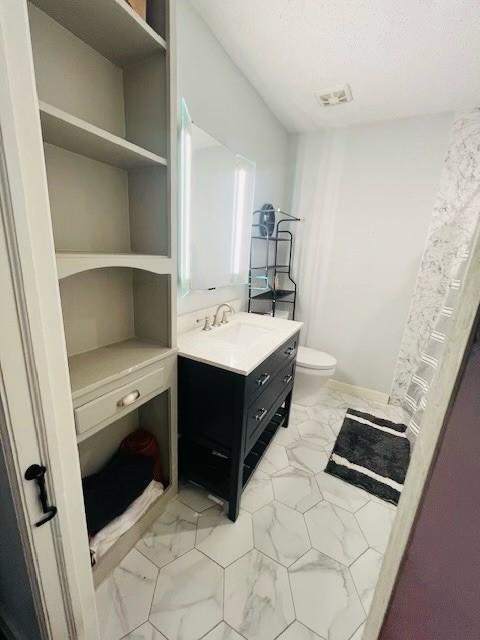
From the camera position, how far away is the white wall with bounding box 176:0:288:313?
4.26 ft

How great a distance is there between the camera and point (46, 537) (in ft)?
1.99

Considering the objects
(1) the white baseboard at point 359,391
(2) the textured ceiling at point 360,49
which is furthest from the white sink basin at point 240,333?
(2) the textured ceiling at point 360,49

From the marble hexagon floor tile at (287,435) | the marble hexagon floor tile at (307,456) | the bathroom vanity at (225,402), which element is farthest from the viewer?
the marble hexagon floor tile at (287,435)

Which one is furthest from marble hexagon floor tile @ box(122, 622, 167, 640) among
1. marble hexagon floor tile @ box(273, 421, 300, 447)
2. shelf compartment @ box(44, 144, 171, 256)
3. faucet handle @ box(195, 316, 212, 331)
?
shelf compartment @ box(44, 144, 171, 256)

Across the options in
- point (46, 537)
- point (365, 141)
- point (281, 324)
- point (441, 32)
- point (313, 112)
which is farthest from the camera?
point (365, 141)

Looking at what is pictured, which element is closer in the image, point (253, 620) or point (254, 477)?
point (253, 620)

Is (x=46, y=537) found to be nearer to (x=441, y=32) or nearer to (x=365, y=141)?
(x=441, y=32)

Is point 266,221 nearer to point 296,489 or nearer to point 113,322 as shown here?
point 113,322

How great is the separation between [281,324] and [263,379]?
617 mm

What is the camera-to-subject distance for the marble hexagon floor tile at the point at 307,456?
174 cm

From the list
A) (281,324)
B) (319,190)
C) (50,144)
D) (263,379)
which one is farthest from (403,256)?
(50,144)

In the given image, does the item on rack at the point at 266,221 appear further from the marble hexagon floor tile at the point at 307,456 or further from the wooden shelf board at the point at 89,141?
the marble hexagon floor tile at the point at 307,456

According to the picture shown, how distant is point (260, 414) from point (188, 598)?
2.50ft

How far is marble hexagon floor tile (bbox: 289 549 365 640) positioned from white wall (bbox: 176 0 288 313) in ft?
4.59
